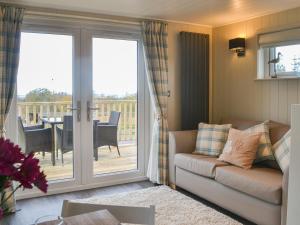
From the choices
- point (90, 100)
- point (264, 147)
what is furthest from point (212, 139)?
point (90, 100)

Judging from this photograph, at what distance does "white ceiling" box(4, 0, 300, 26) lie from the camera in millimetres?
3414

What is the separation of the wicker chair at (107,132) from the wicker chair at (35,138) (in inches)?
22.6

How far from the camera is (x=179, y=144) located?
4.04 metres

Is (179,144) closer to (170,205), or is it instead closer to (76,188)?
(170,205)

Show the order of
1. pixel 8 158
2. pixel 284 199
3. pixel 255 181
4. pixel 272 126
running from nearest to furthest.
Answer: pixel 8 158 < pixel 284 199 < pixel 255 181 < pixel 272 126

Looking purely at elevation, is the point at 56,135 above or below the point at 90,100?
below

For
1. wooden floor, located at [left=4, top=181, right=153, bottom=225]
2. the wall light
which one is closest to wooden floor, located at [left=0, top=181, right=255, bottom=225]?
wooden floor, located at [left=4, top=181, right=153, bottom=225]

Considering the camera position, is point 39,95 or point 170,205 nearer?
point 170,205

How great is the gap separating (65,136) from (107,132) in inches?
21.8

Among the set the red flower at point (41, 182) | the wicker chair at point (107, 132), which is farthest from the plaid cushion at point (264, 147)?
the red flower at point (41, 182)

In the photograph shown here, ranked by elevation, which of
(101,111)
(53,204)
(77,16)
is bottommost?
(53,204)

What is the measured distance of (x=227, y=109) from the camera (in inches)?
179

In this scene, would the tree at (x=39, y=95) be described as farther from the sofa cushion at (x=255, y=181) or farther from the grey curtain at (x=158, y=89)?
the sofa cushion at (x=255, y=181)

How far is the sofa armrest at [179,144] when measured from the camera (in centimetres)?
404
